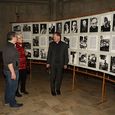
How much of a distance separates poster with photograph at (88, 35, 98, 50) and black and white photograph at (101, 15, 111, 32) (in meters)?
0.29

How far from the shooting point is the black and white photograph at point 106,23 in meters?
4.02

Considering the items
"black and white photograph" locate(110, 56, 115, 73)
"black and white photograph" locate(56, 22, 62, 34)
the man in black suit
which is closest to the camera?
"black and white photograph" locate(110, 56, 115, 73)

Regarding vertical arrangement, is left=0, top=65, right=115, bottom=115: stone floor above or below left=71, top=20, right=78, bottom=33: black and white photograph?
below

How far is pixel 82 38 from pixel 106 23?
2.77ft

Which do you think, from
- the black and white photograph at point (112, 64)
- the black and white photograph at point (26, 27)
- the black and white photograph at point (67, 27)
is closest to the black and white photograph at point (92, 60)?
the black and white photograph at point (112, 64)

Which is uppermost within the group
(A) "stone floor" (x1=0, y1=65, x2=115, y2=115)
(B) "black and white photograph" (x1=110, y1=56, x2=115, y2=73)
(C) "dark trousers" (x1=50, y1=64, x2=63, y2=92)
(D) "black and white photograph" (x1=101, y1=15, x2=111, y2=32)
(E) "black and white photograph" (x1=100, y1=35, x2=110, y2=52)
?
(D) "black and white photograph" (x1=101, y1=15, x2=111, y2=32)

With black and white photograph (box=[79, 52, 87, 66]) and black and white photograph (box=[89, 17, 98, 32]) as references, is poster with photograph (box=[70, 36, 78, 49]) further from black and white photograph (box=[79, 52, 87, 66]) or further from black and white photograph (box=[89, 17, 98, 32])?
Answer: black and white photograph (box=[89, 17, 98, 32])

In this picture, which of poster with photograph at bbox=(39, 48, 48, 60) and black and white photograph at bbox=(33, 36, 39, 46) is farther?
black and white photograph at bbox=(33, 36, 39, 46)

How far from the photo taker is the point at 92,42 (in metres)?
4.48

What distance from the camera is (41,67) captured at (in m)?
9.23

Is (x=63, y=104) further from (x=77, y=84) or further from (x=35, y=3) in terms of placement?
(x=35, y=3)

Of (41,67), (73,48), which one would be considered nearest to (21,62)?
(73,48)

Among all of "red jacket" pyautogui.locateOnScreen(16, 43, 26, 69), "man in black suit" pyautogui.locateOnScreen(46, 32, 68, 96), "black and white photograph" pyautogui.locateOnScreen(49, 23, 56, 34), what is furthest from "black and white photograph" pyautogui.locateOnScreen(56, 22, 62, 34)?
"red jacket" pyautogui.locateOnScreen(16, 43, 26, 69)

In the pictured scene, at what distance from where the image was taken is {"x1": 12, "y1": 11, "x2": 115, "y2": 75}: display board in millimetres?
4055
